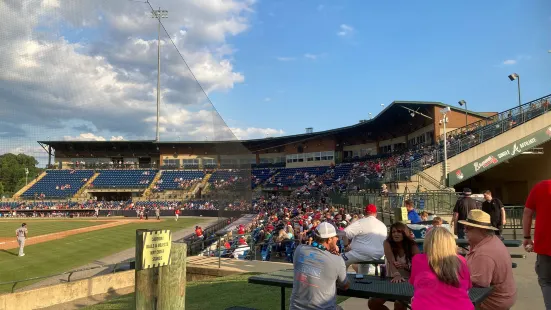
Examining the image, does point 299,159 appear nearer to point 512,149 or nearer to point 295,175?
point 295,175

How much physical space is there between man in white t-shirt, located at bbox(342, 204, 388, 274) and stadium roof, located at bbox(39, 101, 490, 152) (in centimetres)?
1109

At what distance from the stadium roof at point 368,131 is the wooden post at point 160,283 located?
12.7m

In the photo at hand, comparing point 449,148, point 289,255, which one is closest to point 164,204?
point 449,148

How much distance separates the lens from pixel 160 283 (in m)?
3.32

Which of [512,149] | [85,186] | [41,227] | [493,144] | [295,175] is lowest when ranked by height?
[41,227]

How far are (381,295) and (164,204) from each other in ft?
146

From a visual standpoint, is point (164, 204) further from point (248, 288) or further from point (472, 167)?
point (248, 288)

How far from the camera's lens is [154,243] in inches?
129

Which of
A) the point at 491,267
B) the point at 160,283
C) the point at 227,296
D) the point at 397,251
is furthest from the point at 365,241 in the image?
the point at 160,283

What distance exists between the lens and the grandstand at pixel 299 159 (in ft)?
66.5

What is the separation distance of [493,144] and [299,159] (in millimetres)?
34166

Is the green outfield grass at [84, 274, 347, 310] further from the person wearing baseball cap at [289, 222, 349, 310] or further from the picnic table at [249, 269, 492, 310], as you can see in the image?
the person wearing baseball cap at [289, 222, 349, 310]

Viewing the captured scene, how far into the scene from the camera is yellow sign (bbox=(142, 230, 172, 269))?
321cm

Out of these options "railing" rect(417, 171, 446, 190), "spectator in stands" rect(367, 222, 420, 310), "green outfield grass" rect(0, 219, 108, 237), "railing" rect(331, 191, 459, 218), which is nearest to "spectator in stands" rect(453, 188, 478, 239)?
"spectator in stands" rect(367, 222, 420, 310)
